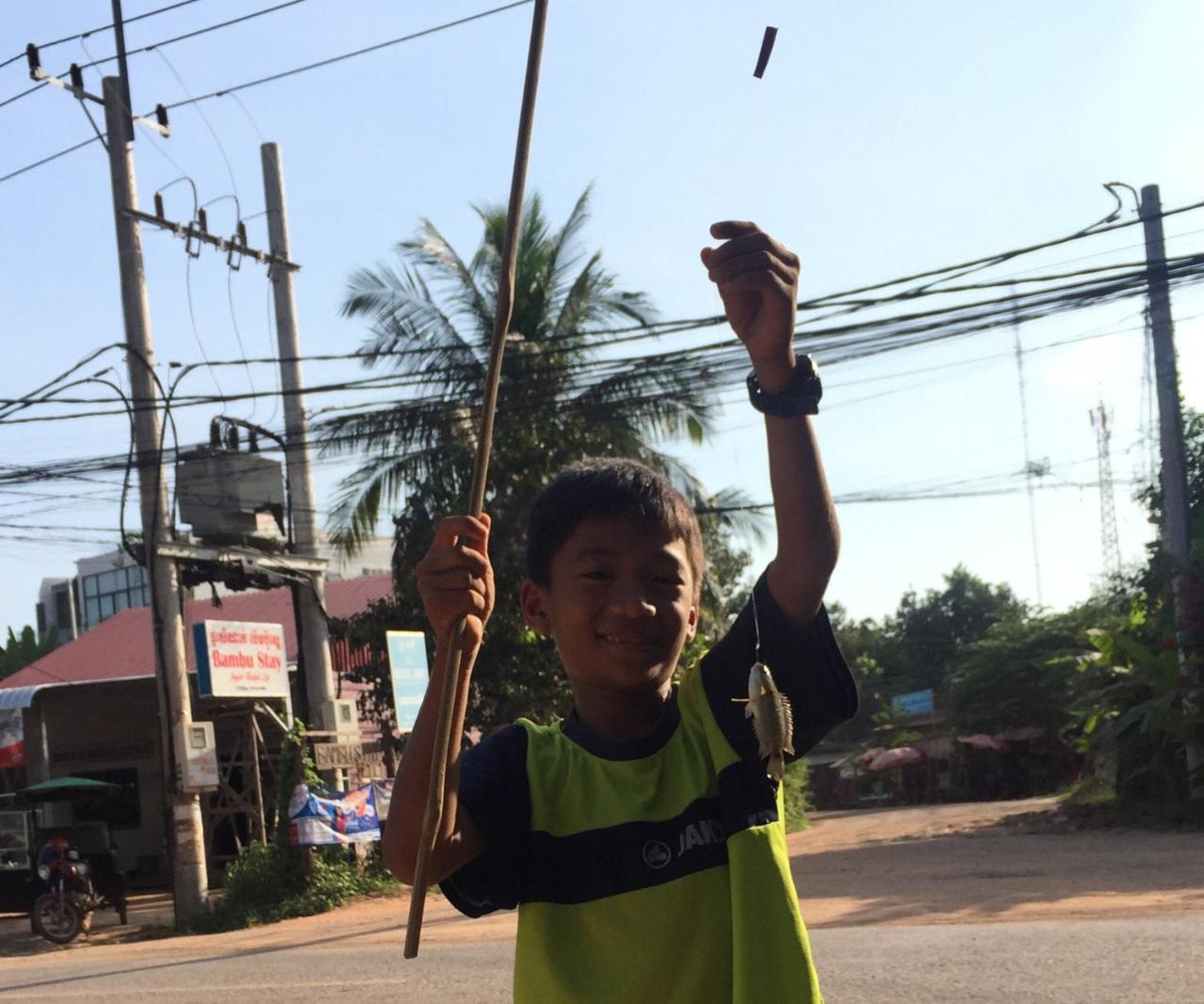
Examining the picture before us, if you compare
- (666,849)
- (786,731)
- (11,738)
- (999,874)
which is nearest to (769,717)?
(786,731)

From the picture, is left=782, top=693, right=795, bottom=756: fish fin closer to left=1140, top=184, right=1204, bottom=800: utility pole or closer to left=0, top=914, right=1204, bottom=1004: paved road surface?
left=0, top=914, right=1204, bottom=1004: paved road surface

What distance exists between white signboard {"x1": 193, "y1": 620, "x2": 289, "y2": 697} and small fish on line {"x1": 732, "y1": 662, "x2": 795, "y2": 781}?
15269 mm

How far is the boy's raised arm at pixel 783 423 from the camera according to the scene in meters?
1.79

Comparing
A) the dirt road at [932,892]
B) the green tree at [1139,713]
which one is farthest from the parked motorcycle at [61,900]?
the green tree at [1139,713]

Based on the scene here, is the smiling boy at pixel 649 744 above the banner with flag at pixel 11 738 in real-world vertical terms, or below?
above

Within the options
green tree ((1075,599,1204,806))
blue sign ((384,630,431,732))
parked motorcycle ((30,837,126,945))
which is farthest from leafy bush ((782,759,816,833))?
parked motorcycle ((30,837,126,945))

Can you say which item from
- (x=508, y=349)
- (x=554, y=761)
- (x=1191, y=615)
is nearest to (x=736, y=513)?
(x=508, y=349)

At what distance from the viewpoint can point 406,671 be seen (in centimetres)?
1467

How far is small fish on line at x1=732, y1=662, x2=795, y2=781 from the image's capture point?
1736mm

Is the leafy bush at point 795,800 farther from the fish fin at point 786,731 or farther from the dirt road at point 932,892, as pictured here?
the fish fin at point 786,731

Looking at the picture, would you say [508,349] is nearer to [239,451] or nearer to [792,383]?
[239,451]

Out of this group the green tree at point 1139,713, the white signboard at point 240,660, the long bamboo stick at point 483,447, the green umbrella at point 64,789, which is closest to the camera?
the long bamboo stick at point 483,447

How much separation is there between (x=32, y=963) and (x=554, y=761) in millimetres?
12920

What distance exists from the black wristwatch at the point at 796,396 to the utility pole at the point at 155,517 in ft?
47.4
